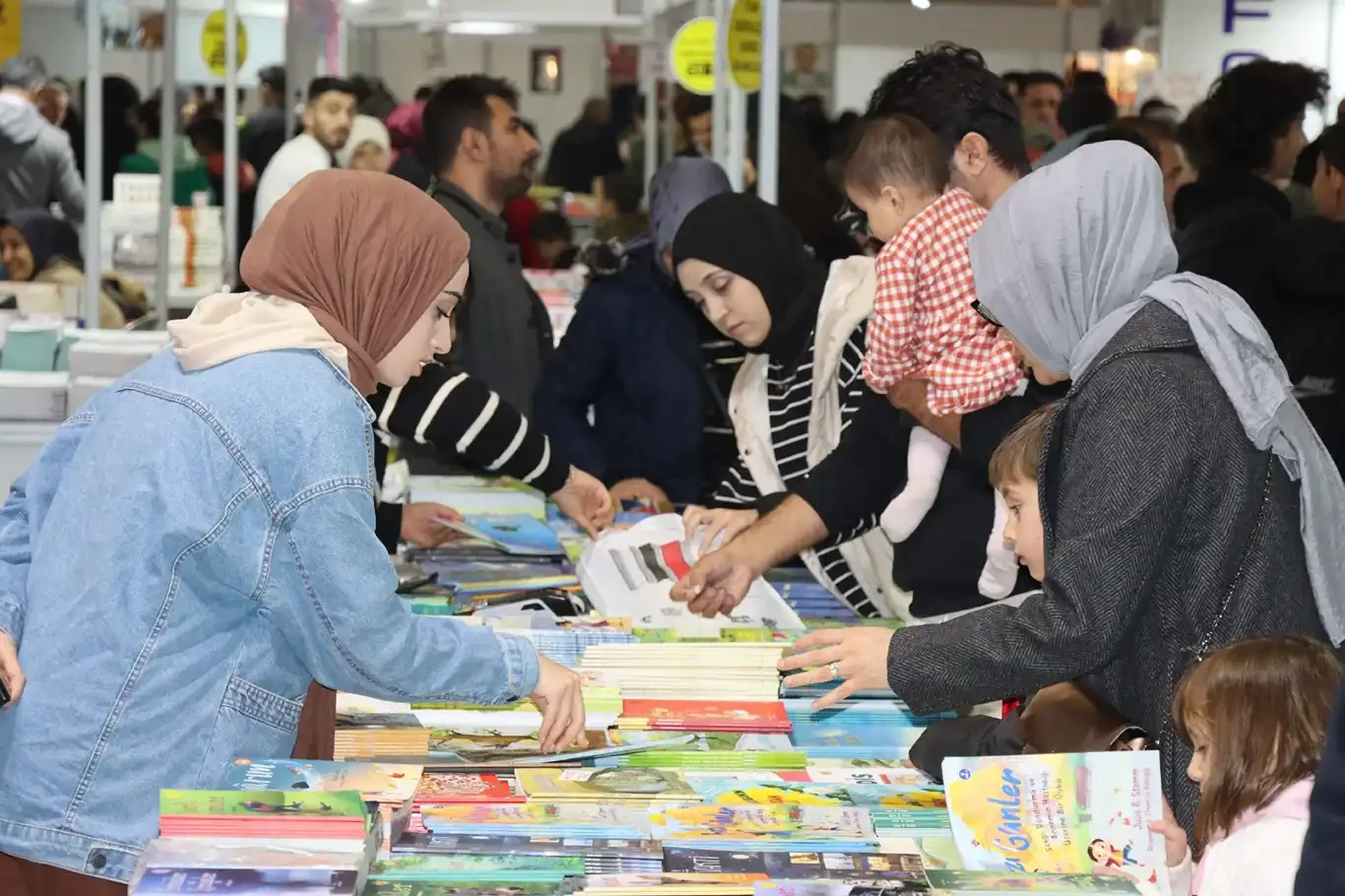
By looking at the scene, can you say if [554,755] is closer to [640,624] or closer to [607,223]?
[640,624]

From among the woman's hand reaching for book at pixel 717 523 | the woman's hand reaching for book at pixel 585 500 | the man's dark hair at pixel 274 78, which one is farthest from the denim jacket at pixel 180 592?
the man's dark hair at pixel 274 78

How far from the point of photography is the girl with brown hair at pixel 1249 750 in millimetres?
1681

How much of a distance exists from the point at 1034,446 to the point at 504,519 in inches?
72.3

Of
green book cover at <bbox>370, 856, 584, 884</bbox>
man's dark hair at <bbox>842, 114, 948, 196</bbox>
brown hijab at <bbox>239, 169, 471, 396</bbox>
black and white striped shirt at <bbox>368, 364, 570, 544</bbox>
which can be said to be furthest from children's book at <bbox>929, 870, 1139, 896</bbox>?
black and white striped shirt at <bbox>368, 364, 570, 544</bbox>

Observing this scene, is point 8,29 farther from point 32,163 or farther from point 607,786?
point 607,786

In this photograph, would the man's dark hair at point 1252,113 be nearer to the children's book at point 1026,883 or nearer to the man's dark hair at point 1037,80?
the man's dark hair at point 1037,80

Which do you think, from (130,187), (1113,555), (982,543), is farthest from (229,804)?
(130,187)

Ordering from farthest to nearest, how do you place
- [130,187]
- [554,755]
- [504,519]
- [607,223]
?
[607,223], [130,187], [504,519], [554,755]

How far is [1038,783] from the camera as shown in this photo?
1.86 m

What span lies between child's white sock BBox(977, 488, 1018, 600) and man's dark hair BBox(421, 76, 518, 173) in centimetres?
251

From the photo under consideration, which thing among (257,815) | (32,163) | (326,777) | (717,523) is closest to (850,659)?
(326,777)

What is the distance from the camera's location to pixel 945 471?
2887 mm

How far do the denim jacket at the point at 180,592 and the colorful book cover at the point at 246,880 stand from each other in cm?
25

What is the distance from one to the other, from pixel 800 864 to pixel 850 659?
1.27ft
